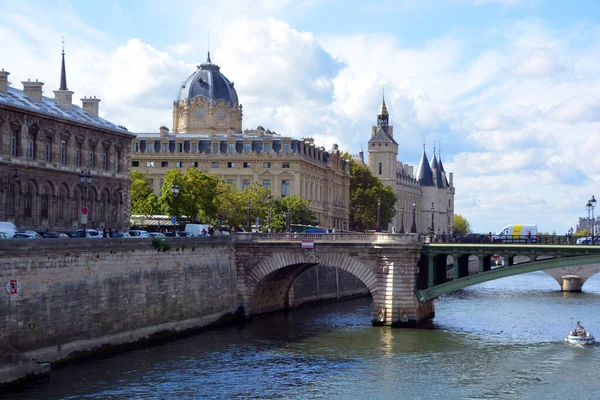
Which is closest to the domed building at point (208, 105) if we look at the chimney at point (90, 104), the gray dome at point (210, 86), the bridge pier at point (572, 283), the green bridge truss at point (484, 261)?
the gray dome at point (210, 86)

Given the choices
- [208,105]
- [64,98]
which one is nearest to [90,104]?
[64,98]

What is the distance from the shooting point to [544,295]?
95688mm

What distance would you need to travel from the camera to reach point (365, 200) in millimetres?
151750

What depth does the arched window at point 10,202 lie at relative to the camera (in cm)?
6103

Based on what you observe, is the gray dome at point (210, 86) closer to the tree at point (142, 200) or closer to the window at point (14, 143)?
the tree at point (142, 200)

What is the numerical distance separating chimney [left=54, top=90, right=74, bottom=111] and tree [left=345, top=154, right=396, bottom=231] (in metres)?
85.0

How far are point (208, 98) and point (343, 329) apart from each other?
232 ft

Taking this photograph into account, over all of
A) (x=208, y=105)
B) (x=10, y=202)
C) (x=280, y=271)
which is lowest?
(x=280, y=271)

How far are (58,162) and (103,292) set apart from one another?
55.1ft

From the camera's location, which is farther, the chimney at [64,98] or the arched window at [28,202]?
the chimney at [64,98]

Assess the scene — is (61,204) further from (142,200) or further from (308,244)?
(142,200)

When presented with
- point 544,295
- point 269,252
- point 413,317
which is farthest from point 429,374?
point 544,295

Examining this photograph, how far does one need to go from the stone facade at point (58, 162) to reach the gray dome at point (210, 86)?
56.5m

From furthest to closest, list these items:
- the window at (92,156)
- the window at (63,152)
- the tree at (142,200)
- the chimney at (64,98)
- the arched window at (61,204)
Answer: the tree at (142,200) < the window at (92,156) < the chimney at (64,98) < the arched window at (61,204) < the window at (63,152)
